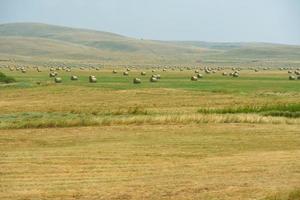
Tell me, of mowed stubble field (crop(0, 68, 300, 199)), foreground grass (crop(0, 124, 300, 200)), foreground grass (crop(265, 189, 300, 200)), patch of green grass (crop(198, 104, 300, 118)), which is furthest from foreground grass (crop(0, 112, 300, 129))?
foreground grass (crop(265, 189, 300, 200))

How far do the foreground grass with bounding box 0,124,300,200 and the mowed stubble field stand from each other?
0.03 meters

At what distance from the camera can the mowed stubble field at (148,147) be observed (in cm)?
1773

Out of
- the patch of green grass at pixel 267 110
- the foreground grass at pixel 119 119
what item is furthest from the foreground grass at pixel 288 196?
the patch of green grass at pixel 267 110

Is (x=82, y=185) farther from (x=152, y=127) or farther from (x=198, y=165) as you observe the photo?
(x=152, y=127)

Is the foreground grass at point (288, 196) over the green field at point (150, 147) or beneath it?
Result: over

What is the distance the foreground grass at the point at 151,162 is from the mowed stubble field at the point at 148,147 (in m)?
0.03

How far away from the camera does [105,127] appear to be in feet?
101

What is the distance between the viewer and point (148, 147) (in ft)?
82.6

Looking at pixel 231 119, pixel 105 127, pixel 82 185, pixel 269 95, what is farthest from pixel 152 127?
pixel 269 95

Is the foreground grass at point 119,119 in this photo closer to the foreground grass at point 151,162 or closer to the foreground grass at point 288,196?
the foreground grass at point 151,162

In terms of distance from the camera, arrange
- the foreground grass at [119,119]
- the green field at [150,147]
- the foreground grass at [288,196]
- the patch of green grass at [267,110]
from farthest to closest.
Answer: the patch of green grass at [267,110] → the foreground grass at [119,119] → the green field at [150,147] → the foreground grass at [288,196]

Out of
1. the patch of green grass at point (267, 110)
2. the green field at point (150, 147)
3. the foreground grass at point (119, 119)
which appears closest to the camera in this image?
the green field at point (150, 147)

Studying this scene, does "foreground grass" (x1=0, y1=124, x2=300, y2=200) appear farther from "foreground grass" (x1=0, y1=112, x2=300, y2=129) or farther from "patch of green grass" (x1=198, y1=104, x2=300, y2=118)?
"patch of green grass" (x1=198, y1=104, x2=300, y2=118)

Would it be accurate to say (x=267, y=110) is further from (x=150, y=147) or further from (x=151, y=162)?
(x=151, y=162)
